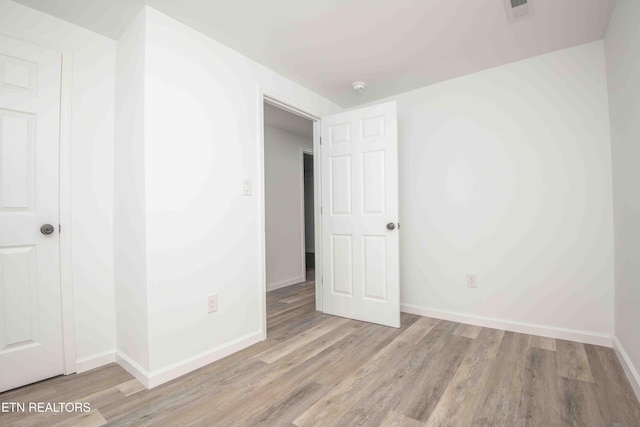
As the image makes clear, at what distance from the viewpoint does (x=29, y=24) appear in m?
1.80

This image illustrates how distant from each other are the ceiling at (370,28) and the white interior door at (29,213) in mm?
428

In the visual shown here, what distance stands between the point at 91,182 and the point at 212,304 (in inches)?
45.2

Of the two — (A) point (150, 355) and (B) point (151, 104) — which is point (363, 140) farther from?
(A) point (150, 355)

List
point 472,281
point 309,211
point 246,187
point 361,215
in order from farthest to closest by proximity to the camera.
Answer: point 309,211 < point 361,215 < point 472,281 < point 246,187

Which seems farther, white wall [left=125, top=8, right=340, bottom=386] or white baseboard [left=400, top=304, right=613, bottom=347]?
white baseboard [left=400, top=304, right=613, bottom=347]

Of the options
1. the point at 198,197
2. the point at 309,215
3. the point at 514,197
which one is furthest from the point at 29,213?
the point at 309,215

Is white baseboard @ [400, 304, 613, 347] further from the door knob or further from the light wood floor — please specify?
the door knob

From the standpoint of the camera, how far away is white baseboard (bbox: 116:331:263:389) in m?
1.79

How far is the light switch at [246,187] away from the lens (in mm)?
2332

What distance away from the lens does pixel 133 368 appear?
1895mm

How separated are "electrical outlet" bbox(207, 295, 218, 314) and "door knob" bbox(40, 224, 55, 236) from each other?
1.03 meters

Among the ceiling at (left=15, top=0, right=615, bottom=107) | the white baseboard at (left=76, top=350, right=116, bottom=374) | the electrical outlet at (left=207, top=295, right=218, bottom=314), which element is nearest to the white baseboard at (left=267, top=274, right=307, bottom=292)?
the electrical outlet at (left=207, top=295, right=218, bottom=314)

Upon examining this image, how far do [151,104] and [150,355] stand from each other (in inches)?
58.3

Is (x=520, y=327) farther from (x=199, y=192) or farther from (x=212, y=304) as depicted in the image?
(x=199, y=192)
